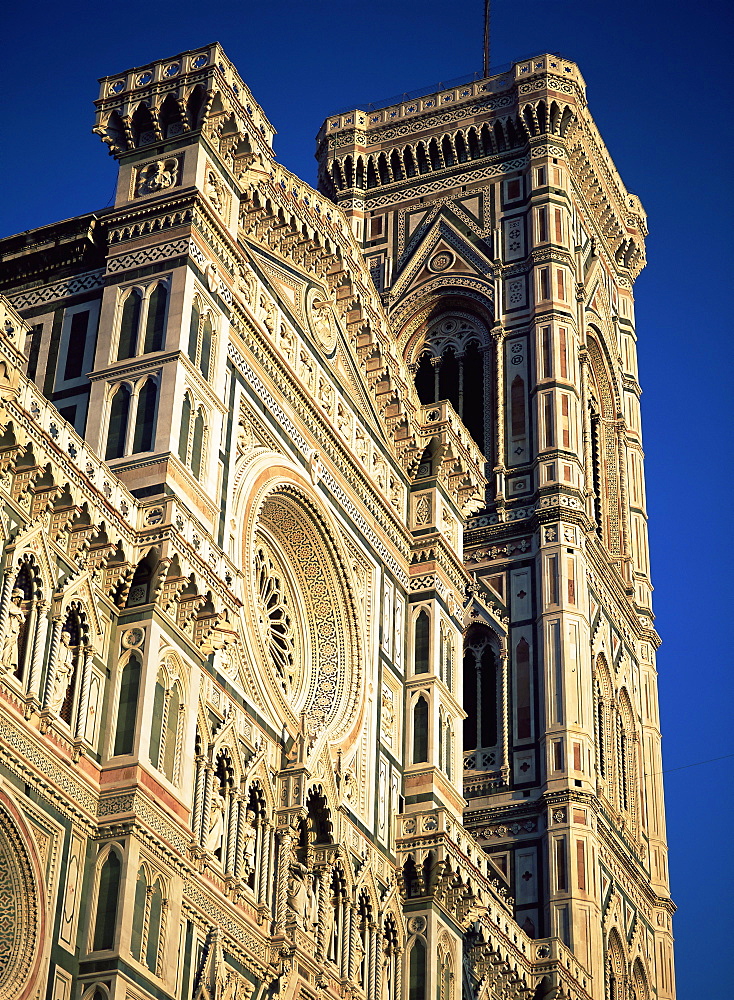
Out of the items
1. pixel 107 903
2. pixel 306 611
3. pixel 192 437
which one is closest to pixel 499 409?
pixel 306 611

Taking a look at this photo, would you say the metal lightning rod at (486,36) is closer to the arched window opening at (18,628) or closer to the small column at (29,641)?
the arched window opening at (18,628)

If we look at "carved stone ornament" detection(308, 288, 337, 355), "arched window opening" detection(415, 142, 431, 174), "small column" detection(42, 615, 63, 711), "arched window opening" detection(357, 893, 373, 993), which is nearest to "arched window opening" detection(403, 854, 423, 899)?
"arched window opening" detection(357, 893, 373, 993)

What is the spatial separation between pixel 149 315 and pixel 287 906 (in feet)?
22.1

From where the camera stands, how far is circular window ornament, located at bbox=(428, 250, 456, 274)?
4062 cm

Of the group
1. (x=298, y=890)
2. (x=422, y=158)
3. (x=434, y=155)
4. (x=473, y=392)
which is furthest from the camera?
(x=422, y=158)

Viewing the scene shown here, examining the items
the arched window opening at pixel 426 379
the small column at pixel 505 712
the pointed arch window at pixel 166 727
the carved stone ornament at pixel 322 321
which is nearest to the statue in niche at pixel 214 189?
the carved stone ornament at pixel 322 321

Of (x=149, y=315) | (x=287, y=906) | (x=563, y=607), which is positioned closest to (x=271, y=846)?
(x=287, y=906)

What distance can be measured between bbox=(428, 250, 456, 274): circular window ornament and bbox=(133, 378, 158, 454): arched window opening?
802 inches

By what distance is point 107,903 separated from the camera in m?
17.1

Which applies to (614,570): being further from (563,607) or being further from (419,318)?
(419,318)

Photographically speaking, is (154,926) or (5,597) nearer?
(5,597)

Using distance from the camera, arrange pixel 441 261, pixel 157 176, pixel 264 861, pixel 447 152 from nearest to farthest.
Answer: pixel 264 861
pixel 157 176
pixel 441 261
pixel 447 152

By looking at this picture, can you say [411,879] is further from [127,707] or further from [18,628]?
[18,628]

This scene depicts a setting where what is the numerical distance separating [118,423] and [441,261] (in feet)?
68.6
